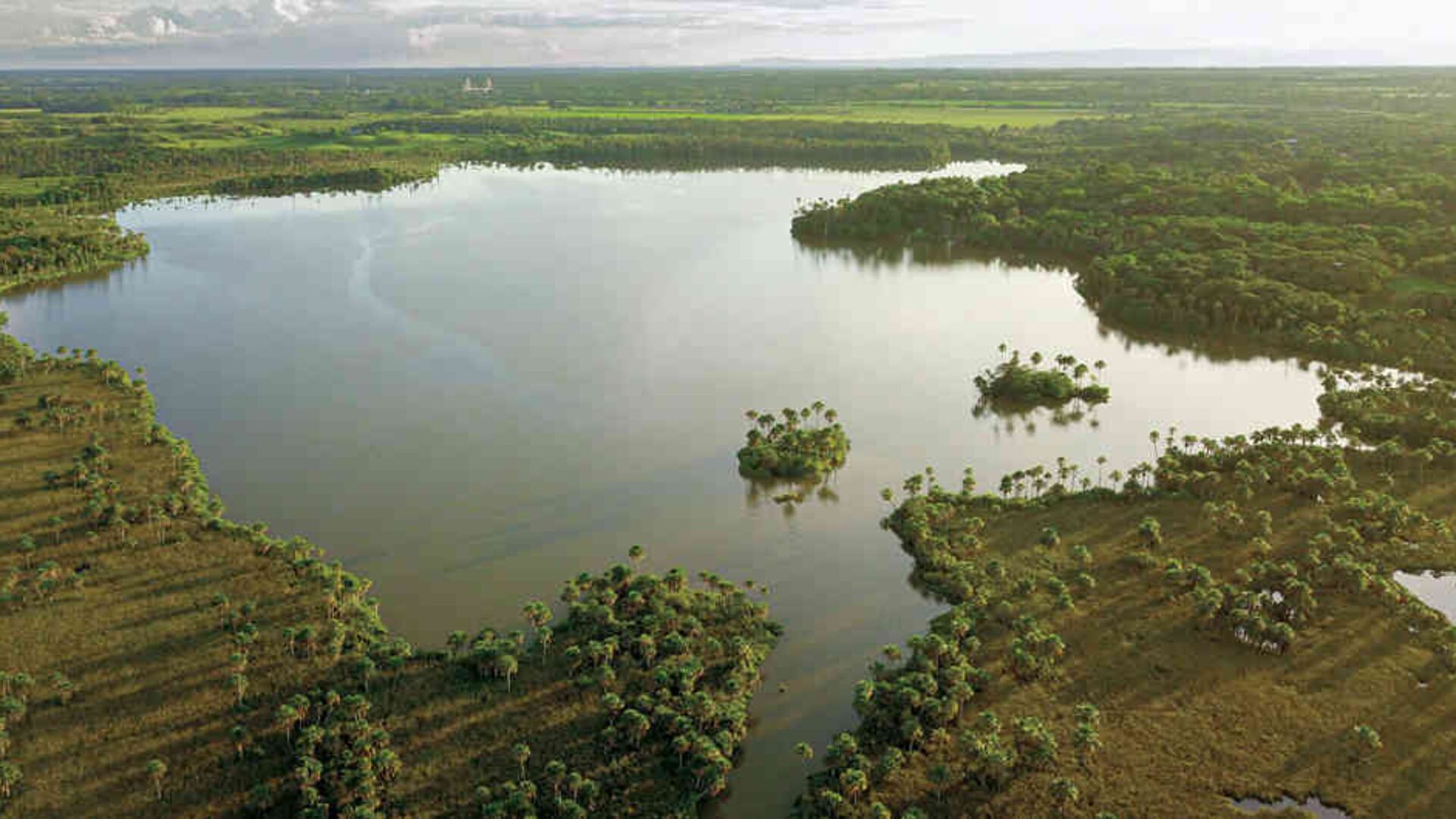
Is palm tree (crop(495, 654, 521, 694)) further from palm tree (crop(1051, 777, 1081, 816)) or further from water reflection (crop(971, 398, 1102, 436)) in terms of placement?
water reflection (crop(971, 398, 1102, 436))

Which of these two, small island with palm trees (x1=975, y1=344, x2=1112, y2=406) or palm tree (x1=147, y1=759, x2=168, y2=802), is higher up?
small island with palm trees (x1=975, y1=344, x2=1112, y2=406)

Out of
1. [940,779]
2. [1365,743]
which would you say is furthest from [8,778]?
[1365,743]

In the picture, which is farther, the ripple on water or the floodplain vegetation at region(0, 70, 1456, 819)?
the floodplain vegetation at region(0, 70, 1456, 819)

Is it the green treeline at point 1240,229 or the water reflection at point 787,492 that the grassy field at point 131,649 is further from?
the green treeline at point 1240,229

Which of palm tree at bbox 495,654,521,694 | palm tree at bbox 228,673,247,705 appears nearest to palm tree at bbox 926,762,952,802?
palm tree at bbox 495,654,521,694

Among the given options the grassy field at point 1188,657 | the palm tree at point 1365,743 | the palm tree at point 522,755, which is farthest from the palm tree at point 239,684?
the palm tree at point 1365,743

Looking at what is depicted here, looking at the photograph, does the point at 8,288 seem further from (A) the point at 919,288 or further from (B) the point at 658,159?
(B) the point at 658,159
